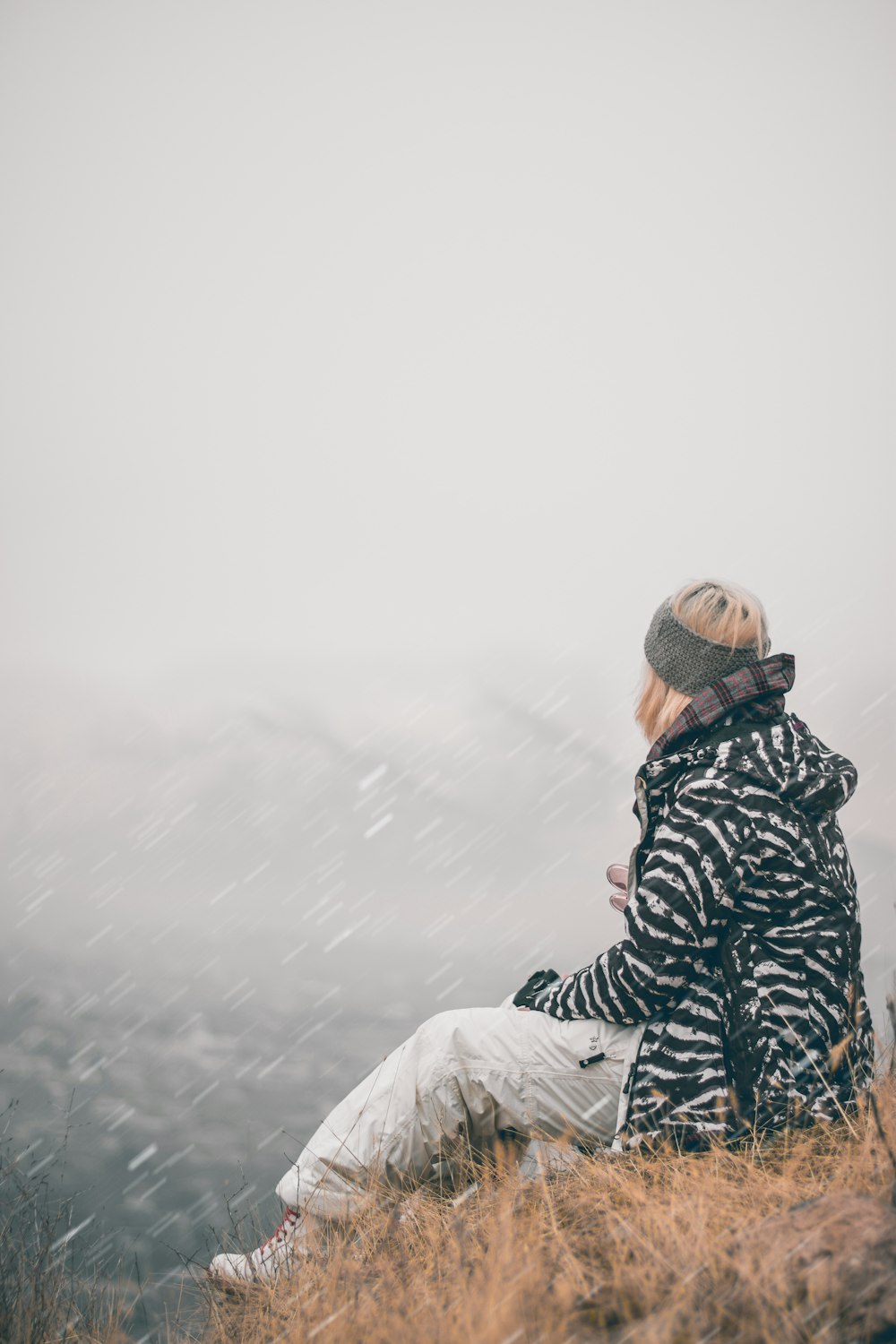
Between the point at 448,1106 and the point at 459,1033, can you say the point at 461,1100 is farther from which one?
the point at 459,1033

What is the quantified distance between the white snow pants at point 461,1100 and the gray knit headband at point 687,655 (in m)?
1.19

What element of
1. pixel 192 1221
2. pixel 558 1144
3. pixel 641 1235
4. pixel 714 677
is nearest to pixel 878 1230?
pixel 641 1235

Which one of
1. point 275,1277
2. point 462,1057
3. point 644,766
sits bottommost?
point 275,1277

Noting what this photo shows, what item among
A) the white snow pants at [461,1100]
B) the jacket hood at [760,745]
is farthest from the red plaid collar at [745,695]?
the white snow pants at [461,1100]

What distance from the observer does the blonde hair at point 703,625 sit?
109 inches

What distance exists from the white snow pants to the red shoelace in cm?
7

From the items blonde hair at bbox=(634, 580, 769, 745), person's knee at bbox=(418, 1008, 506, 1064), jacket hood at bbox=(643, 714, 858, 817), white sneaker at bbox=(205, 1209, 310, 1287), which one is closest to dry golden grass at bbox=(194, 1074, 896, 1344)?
white sneaker at bbox=(205, 1209, 310, 1287)

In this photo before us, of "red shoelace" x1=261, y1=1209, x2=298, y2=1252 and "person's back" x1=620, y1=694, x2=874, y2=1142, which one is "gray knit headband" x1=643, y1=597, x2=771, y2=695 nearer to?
"person's back" x1=620, y1=694, x2=874, y2=1142

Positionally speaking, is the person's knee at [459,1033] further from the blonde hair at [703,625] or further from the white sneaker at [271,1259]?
the blonde hair at [703,625]

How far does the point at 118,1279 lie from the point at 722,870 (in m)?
2.98

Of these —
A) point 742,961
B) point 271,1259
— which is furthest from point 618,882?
point 271,1259

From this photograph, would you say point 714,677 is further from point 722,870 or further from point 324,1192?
point 324,1192

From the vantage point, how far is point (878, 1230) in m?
1.62

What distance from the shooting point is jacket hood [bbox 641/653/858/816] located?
238 cm
